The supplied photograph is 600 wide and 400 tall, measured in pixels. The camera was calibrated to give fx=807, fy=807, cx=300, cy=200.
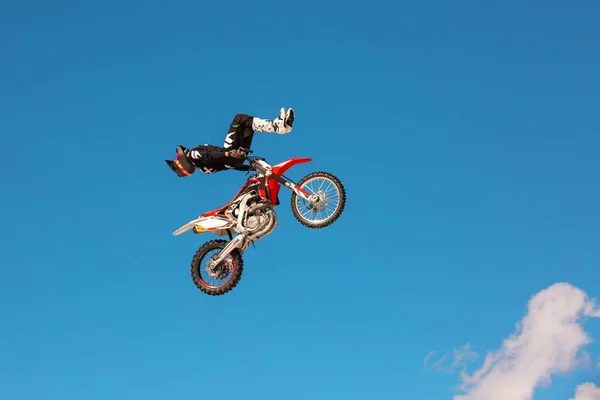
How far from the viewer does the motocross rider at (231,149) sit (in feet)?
82.8

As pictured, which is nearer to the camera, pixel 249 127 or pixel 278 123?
pixel 278 123

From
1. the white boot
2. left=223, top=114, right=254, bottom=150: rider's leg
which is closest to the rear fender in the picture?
left=223, top=114, right=254, bottom=150: rider's leg

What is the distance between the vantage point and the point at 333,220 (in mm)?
25125

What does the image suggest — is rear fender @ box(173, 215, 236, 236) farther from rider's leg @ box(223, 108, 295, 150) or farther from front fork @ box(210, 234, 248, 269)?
rider's leg @ box(223, 108, 295, 150)

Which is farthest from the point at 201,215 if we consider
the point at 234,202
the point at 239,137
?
the point at 239,137

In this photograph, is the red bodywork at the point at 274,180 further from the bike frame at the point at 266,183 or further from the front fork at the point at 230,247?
the front fork at the point at 230,247

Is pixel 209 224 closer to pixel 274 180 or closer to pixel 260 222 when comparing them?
pixel 260 222

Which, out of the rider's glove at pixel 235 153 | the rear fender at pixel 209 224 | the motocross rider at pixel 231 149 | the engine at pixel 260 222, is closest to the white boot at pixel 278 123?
the motocross rider at pixel 231 149

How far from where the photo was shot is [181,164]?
2627 centimetres

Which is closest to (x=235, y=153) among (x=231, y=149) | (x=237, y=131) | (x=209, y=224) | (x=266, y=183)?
(x=231, y=149)

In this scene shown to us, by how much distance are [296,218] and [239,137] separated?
3.17 meters

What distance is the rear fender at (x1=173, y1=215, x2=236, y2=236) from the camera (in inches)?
1037

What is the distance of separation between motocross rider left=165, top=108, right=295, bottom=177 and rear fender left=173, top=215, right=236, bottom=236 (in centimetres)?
159

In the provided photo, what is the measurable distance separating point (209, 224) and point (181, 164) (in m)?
2.17
